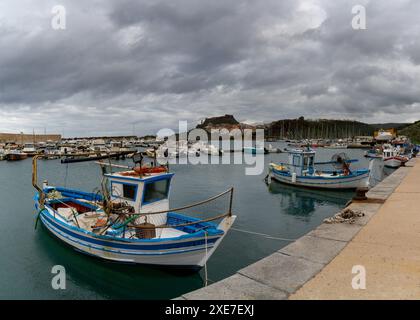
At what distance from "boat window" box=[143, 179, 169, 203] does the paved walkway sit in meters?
7.17

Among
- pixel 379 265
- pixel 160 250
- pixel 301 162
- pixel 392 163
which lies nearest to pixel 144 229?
pixel 160 250

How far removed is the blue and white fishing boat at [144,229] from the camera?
942cm

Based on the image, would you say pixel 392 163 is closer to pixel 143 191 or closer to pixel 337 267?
pixel 143 191

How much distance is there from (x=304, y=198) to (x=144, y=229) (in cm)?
1851

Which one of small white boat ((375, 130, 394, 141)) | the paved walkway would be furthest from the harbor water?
small white boat ((375, 130, 394, 141))

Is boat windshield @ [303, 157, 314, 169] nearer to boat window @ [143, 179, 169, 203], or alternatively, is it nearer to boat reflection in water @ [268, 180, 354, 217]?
boat reflection in water @ [268, 180, 354, 217]

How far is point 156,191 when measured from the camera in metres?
11.5

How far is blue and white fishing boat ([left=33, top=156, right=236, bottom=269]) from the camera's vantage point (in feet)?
30.9

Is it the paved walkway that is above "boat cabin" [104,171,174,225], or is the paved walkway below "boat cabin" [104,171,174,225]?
below

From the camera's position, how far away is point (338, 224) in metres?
9.34

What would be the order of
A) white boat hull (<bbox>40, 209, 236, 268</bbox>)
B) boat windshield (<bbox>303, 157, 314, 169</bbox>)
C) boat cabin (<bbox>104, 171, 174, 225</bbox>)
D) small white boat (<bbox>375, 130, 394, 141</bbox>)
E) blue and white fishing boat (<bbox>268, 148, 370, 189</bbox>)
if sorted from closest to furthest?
1. white boat hull (<bbox>40, 209, 236, 268</bbox>)
2. boat cabin (<bbox>104, 171, 174, 225</bbox>)
3. blue and white fishing boat (<bbox>268, 148, 370, 189</bbox>)
4. boat windshield (<bbox>303, 157, 314, 169</bbox>)
5. small white boat (<bbox>375, 130, 394, 141</bbox>)
